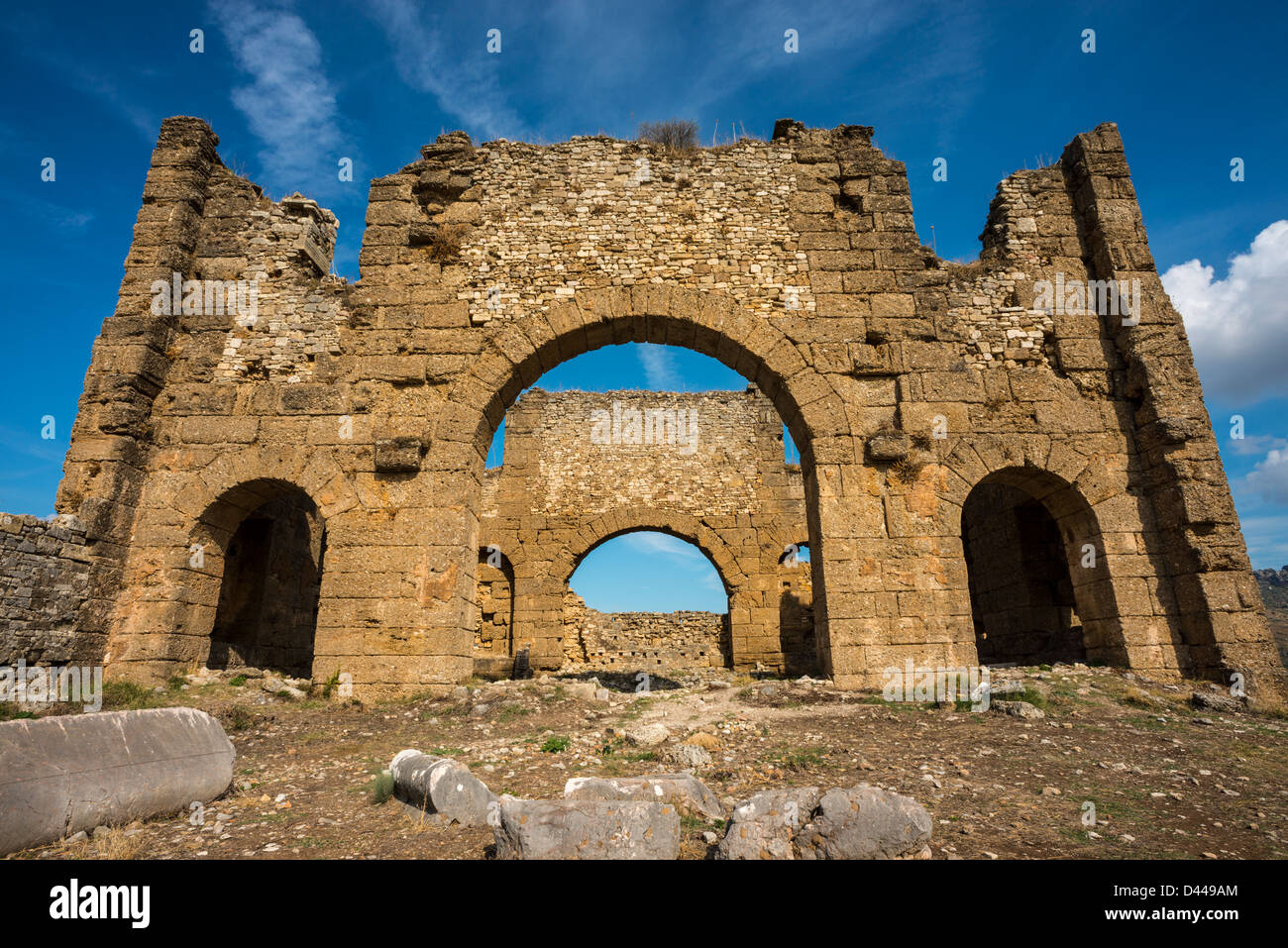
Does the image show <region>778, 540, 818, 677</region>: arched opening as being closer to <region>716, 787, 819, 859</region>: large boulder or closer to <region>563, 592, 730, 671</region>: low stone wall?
<region>563, 592, 730, 671</region>: low stone wall

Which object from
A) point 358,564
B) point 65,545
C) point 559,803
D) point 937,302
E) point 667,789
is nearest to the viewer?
point 559,803

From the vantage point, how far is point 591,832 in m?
2.88

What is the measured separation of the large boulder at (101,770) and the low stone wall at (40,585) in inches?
146

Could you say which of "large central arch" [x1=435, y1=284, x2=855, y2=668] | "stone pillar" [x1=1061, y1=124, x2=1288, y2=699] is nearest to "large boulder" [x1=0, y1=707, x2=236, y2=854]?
"large central arch" [x1=435, y1=284, x2=855, y2=668]

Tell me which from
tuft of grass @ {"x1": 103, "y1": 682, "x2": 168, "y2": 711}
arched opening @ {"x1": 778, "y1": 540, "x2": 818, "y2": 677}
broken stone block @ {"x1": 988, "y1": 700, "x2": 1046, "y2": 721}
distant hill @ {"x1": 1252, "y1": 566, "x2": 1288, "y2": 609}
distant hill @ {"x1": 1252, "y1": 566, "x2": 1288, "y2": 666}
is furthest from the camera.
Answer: distant hill @ {"x1": 1252, "y1": 566, "x2": 1288, "y2": 609}

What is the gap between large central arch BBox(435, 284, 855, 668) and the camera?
803cm

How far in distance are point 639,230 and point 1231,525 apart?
762 cm

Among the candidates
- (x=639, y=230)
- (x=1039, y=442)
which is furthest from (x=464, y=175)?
(x=1039, y=442)

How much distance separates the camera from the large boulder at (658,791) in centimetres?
332

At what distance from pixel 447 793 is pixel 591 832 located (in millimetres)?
1258

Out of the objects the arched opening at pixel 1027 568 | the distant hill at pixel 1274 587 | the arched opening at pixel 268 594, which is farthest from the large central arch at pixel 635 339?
the distant hill at pixel 1274 587

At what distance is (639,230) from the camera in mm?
8859

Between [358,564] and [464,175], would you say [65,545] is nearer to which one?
[358,564]

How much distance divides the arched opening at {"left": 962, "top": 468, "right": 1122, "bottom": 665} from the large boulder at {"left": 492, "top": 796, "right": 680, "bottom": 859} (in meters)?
6.82
